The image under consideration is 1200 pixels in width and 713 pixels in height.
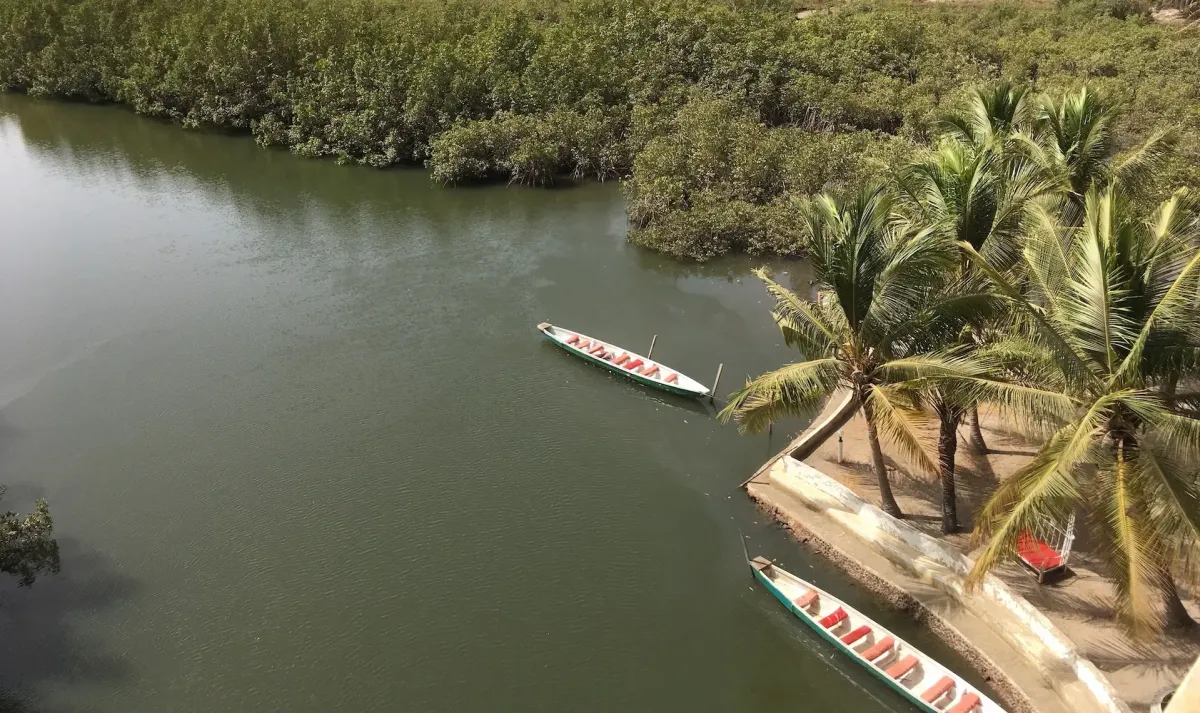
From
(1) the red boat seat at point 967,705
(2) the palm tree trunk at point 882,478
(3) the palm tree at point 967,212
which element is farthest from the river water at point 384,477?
(3) the palm tree at point 967,212

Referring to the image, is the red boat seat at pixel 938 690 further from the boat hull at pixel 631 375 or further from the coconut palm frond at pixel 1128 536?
the boat hull at pixel 631 375

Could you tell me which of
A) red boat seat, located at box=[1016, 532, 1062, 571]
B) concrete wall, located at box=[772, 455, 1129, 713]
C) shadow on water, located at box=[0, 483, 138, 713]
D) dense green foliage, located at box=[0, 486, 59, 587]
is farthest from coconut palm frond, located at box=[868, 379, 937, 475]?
dense green foliage, located at box=[0, 486, 59, 587]

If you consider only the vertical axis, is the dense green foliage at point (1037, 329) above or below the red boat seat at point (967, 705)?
above

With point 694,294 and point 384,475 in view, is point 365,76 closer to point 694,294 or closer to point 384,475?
point 694,294

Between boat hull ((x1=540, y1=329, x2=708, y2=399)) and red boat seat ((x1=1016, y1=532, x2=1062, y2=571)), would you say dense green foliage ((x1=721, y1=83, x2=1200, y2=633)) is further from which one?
boat hull ((x1=540, y1=329, x2=708, y2=399))

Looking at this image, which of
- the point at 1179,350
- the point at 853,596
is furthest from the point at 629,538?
the point at 1179,350

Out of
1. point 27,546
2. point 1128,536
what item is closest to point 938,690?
point 1128,536
